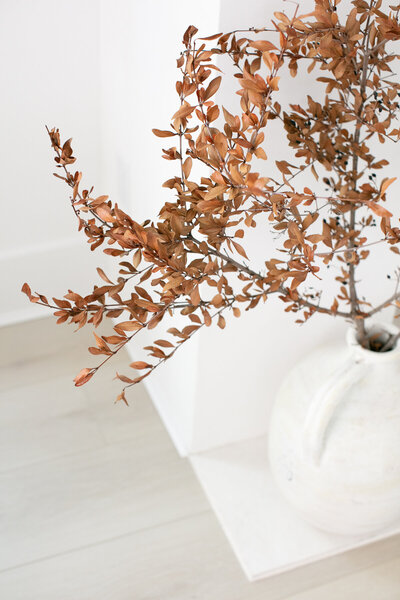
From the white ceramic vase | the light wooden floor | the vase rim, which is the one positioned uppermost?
the vase rim

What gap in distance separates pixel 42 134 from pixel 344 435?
1056 millimetres

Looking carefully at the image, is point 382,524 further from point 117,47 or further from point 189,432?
point 117,47

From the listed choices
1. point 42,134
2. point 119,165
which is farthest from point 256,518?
point 42,134

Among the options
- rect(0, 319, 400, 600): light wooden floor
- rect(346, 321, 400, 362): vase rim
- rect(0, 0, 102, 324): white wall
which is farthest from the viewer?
rect(0, 0, 102, 324): white wall

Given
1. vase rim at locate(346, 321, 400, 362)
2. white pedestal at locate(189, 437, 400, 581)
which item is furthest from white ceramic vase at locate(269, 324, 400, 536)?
white pedestal at locate(189, 437, 400, 581)

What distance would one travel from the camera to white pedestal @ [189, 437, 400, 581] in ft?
4.86

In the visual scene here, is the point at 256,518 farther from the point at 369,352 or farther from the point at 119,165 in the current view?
the point at 119,165

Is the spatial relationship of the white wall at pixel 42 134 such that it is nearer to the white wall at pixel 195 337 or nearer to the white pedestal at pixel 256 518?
the white wall at pixel 195 337

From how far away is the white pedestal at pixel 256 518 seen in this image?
1.48 metres

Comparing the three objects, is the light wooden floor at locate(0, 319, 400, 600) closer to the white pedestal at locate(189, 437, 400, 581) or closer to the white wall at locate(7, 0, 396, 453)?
the white pedestal at locate(189, 437, 400, 581)

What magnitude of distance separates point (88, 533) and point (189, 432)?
1.05 ft

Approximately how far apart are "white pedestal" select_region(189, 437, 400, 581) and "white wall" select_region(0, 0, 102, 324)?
27.7 inches

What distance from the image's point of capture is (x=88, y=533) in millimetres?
1513

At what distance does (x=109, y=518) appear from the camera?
154 centimetres
